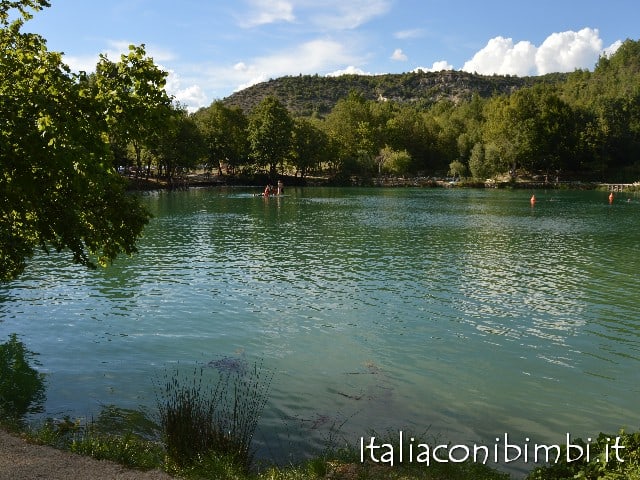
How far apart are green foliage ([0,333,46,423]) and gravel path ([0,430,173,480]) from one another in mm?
2612

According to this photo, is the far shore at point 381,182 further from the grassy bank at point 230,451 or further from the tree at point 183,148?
the grassy bank at point 230,451

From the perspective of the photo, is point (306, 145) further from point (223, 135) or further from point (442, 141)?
point (442, 141)

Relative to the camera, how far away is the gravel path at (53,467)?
28.6 feet

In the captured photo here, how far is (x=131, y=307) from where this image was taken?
23.8m

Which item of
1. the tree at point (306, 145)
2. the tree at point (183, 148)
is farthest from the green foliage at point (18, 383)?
the tree at point (306, 145)

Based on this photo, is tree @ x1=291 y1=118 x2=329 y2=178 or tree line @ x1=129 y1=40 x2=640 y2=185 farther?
tree @ x1=291 y1=118 x2=329 y2=178

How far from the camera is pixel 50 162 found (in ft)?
36.0

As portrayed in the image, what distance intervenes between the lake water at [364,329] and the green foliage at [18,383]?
431 millimetres

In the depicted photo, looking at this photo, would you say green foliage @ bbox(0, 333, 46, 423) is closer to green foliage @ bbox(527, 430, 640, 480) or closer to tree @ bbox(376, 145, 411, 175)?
green foliage @ bbox(527, 430, 640, 480)

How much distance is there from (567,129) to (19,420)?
459ft

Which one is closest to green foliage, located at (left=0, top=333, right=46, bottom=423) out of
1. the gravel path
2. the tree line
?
the gravel path

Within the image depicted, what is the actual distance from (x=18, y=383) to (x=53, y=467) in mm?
6966

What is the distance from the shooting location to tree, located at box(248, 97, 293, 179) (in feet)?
405

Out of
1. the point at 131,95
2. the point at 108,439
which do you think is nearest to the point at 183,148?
the point at 131,95
